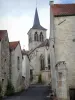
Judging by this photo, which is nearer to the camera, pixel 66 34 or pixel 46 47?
pixel 66 34

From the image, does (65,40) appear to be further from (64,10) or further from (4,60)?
(4,60)

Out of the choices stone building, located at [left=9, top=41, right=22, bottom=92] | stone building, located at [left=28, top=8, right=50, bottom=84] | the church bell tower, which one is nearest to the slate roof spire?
the church bell tower

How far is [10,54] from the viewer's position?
30.1m

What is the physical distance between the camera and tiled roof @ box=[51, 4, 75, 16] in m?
19.5

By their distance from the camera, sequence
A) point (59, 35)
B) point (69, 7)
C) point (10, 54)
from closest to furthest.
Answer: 1. point (59, 35)
2. point (69, 7)
3. point (10, 54)

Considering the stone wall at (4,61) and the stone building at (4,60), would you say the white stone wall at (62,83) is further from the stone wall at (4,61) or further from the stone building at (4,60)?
the stone wall at (4,61)

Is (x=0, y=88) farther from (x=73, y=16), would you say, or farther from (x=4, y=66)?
(x=73, y=16)

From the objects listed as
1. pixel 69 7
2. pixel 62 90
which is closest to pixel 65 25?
pixel 69 7

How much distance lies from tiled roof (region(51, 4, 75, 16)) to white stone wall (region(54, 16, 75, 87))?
359 mm

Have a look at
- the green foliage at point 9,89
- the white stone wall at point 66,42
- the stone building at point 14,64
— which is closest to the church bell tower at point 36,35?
the stone building at point 14,64

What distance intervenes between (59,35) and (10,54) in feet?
40.4

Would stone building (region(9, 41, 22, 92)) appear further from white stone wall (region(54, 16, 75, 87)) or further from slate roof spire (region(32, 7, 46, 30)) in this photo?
slate roof spire (region(32, 7, 46, 30))

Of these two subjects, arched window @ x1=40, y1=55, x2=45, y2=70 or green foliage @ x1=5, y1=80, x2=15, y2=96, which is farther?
arched window @ x1=40, y1=55, x2=45, y2=70

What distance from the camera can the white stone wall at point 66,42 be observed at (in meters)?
18.6
